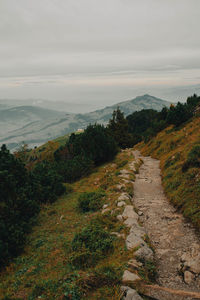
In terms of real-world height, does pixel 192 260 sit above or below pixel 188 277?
above

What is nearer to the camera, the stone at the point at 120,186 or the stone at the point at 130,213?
the stone at the point at 130,213

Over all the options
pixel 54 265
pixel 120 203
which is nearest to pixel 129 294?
pixel 54 265

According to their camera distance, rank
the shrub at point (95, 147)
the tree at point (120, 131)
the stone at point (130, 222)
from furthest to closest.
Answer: the tree at point (120, 131) → the shrub at point (95, 147) → the stone at point (130, 222)

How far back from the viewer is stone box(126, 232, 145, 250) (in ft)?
25.7

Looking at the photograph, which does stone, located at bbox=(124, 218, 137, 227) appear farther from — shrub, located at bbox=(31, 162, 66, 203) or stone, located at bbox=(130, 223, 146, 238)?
shrub, located at bbox=(31, 162, 66, 203)

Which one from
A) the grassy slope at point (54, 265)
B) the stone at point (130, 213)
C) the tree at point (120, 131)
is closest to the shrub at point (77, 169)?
the grassy slope at point (54, 265)

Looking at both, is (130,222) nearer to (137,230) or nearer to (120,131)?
(137,230)

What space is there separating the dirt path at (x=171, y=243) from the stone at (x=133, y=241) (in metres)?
0.80

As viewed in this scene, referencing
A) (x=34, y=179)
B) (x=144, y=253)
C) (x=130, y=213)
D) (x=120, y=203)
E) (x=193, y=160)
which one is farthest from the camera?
(x=34, y=179)

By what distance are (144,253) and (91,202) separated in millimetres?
7535

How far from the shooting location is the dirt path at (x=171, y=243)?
6363 mm

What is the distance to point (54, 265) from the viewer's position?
8.53 meters

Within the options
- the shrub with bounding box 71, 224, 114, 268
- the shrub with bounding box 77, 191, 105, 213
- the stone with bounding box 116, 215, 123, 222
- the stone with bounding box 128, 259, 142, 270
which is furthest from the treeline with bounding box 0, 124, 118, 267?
the stone with bounding box 128, 259, 142, 270

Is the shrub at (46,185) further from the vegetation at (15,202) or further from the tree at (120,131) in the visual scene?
the tree at (120,131)
